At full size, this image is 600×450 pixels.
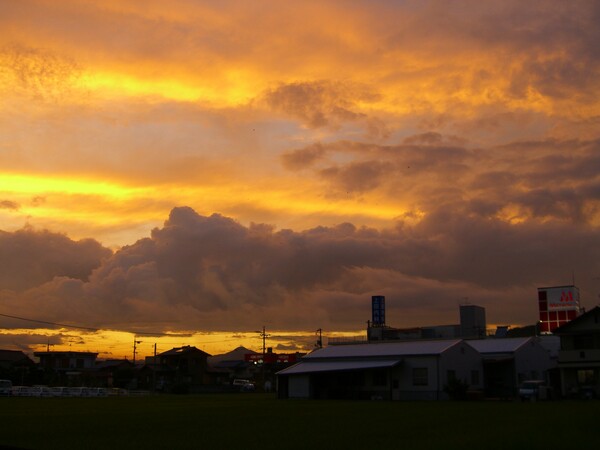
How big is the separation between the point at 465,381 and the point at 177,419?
1178 inches

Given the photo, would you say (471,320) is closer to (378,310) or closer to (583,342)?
(378,310)

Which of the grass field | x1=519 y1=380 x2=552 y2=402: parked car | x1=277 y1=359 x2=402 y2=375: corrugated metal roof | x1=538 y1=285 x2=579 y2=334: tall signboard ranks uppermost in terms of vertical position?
x1=538 y1=285 x2=579 y2=334: tall signboard

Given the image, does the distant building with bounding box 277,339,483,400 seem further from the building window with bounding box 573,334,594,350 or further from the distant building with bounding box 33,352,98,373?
the distant building with bounding box 33,352,98,373

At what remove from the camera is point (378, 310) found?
9394 cm

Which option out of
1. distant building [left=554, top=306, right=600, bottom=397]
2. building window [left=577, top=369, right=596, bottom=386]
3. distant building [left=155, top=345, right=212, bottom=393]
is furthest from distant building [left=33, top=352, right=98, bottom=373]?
building window [left=577, top=369, right=596, bottom=386]

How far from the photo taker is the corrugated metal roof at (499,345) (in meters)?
58.8

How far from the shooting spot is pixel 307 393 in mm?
58375

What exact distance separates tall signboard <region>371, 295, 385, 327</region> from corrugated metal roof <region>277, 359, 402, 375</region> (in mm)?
31739

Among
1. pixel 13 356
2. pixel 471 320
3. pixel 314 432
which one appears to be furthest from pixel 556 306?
pixel 13 356

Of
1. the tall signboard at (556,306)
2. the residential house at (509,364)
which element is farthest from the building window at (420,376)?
the tall signboard at (556,306)

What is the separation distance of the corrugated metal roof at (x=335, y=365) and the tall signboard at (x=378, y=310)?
104 ft

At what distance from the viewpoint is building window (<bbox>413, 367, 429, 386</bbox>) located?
52131 millimetres

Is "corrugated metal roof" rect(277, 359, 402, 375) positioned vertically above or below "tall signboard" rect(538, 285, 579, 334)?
below

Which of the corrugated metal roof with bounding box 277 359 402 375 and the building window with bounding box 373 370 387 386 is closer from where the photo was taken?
the corrugated metal roof with bounding box 277 359 402 375
